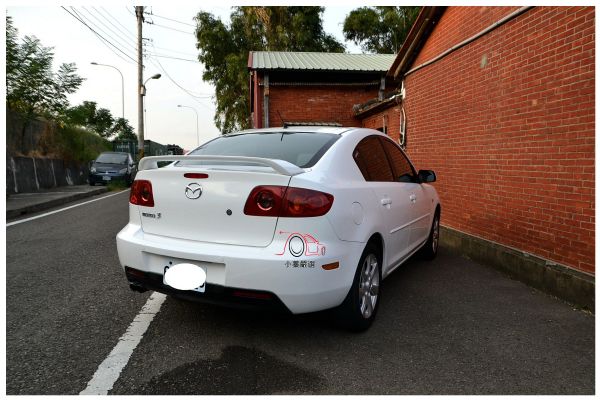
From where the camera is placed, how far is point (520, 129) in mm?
4906

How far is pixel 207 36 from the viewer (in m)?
29.1

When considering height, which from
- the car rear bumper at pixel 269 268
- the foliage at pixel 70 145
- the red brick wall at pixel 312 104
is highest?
the red brick wall at pixel 312 104

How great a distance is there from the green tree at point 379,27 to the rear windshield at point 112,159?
22.5 meters

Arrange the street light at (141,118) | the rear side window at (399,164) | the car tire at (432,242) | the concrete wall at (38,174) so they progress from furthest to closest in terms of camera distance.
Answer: the street light at (141,118), the concrete wall at (38,174), the car tire at (432,242), the rear side window at (399,164)

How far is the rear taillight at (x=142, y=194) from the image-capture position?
3.13m

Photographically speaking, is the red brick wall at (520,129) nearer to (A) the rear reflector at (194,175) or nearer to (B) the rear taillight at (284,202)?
(B) the rear taillight at (284,202)

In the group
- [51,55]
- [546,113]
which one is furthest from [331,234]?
[51,55]

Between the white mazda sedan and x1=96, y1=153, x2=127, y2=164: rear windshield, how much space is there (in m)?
16.7

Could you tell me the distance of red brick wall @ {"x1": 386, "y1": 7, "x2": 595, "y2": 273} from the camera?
405cm

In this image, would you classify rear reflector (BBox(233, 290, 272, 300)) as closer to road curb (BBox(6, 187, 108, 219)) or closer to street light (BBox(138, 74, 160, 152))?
road curb (BBox(6, 187, 108, 219))

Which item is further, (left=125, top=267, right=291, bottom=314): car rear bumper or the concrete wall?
the concrete wall

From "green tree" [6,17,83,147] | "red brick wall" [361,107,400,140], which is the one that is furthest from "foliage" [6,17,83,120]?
"red brick wall" [361,107,400,140]

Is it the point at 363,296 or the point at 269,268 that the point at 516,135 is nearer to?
the point at 363,296

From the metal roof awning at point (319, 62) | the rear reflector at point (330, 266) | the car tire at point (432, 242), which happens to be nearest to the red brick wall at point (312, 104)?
the metal roof awning at point (319, 62)
